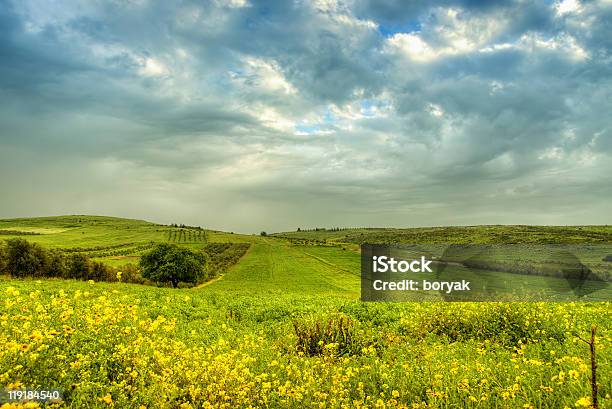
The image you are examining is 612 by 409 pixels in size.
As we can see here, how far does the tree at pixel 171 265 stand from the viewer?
59.8m

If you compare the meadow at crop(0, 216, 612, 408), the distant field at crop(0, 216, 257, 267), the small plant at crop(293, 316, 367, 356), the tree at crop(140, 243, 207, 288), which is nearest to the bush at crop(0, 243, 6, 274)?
the tree at crop(140, 243, 207, 288)

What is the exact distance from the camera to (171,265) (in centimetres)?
6012

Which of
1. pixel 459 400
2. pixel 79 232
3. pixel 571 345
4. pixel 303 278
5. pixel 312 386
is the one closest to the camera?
pixel 459 400

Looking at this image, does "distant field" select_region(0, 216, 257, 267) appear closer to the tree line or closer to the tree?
the tree

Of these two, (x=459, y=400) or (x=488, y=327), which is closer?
(x=459, y=400)

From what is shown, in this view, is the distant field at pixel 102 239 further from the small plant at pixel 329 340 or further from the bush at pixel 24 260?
the small plant at pixel 329 340

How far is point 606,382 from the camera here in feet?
21.4

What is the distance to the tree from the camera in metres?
59.8

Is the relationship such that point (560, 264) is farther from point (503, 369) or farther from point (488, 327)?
point (503, 369)

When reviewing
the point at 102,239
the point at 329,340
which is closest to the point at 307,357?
the point at 329,340

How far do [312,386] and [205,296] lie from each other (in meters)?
14.5

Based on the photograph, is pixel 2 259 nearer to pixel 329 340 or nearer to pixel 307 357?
pixel 329 340

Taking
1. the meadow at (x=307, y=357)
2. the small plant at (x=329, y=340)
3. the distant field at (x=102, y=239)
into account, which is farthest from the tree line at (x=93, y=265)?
the distant field at (x=102, y=239)

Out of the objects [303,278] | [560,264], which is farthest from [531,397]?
[303,278]
